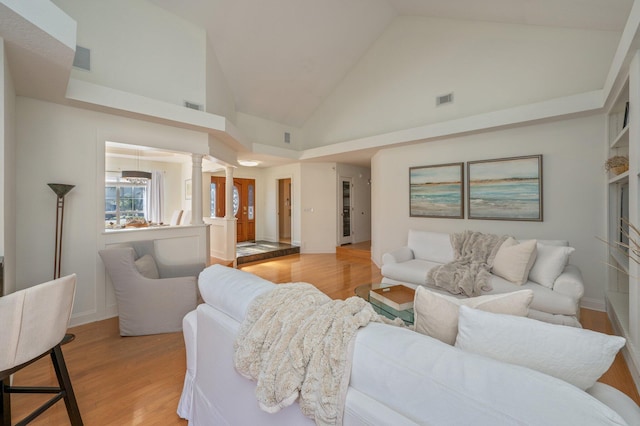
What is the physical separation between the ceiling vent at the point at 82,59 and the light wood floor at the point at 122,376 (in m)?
2.96

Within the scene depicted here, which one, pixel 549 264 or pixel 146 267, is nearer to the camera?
pixel 549 264

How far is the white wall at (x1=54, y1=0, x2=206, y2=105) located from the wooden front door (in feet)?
13.0

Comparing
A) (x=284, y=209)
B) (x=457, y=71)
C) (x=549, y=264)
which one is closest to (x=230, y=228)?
(x=284, y=209)

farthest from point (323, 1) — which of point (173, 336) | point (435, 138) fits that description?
point (173, 336)

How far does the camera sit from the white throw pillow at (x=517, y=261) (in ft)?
9.58

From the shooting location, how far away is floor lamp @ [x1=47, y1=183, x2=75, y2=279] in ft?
9.48

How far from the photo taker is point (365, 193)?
7.98m

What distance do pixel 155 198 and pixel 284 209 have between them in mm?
3678

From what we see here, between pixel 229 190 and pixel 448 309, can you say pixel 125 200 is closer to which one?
pixel 229 190

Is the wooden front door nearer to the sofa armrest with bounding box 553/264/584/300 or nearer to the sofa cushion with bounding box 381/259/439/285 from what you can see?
the sofa cushion with bounding box 381/259/439/285

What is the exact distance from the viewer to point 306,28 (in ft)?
15.7

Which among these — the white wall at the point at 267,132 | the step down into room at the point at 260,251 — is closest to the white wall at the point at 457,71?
the white wall at the point at 267,132

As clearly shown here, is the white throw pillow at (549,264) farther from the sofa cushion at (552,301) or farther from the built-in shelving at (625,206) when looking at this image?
the built-in shelving at (625,206)

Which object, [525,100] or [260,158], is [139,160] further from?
[525,100]
